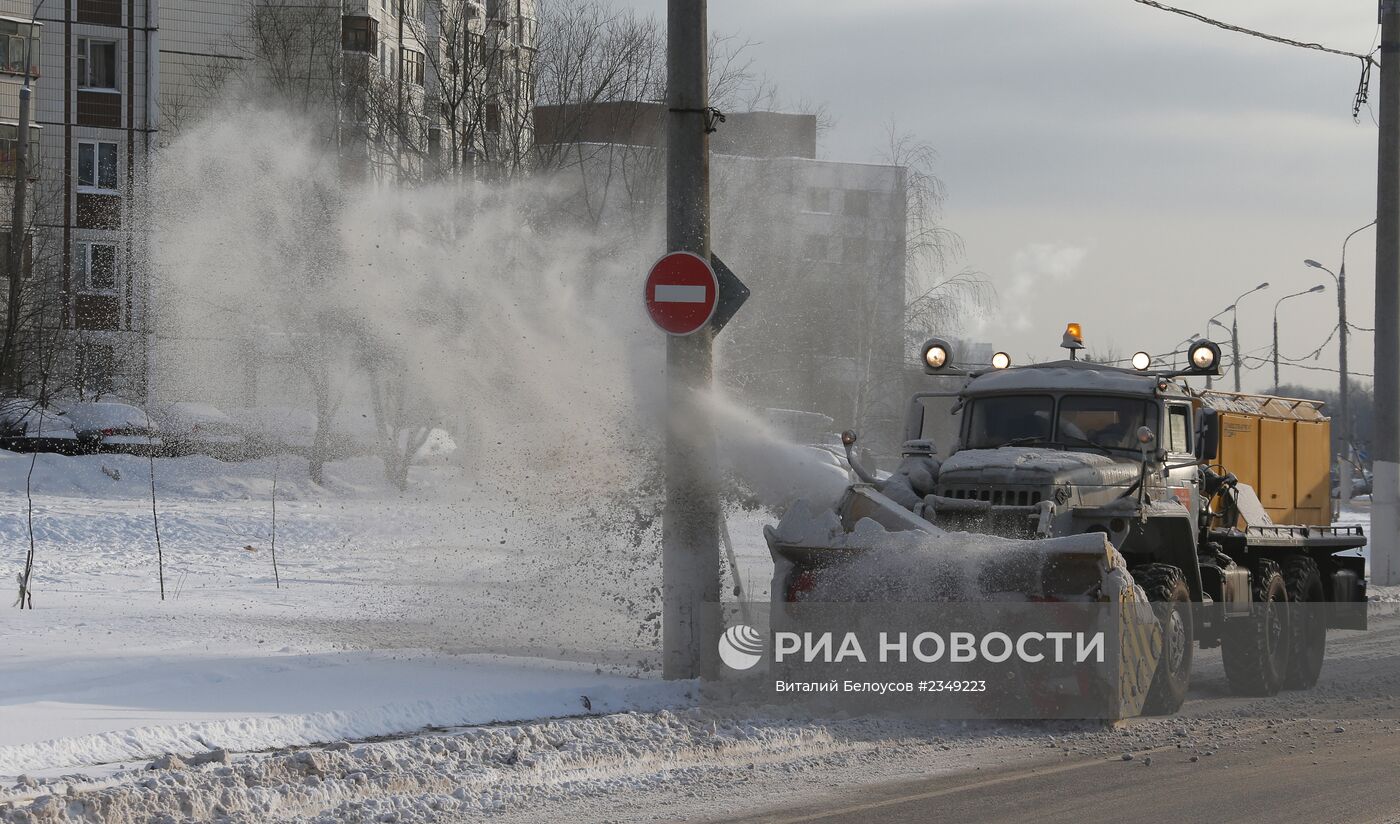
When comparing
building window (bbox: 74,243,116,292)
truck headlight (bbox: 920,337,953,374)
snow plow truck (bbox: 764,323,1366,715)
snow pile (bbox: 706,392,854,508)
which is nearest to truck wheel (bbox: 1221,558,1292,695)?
snow plow truck (bbox: 764,323,1366,715)

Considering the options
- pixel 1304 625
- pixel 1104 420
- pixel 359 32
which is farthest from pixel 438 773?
pixel 359 32

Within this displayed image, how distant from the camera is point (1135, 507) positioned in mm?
10906

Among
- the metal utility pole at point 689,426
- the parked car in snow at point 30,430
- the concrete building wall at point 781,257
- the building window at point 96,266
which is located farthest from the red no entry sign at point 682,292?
the building window at point 96,266

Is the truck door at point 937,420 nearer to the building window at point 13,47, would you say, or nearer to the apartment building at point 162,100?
the apartment building at point 162,100

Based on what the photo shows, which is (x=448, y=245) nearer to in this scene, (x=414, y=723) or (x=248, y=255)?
(x=248, y=255)

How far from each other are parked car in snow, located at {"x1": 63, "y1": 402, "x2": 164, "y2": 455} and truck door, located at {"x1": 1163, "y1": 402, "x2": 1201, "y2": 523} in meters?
25.3

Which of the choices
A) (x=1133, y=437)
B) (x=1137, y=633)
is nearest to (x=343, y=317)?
(x=1133, y=437)

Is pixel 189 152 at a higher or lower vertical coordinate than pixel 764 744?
higher

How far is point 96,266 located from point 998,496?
126ft

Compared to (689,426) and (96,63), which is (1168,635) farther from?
(96,63)

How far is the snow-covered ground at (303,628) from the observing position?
859 cm

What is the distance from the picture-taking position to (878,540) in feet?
33.7

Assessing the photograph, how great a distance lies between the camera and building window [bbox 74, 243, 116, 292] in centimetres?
4225

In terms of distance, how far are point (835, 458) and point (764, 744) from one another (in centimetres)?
608
